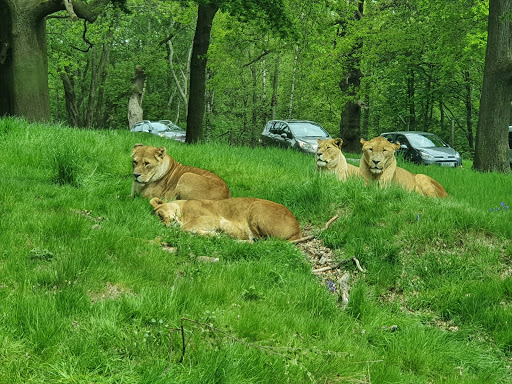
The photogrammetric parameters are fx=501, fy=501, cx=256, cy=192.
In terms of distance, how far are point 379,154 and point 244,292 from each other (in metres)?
5.90

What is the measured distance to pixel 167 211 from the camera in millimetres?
7363

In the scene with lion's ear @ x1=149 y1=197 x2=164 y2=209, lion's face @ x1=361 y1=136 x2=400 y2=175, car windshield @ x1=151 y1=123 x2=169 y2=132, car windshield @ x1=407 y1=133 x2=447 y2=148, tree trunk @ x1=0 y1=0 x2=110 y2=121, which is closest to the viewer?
lion's ear @ x1=149 y1=197 x2=164 y2=209

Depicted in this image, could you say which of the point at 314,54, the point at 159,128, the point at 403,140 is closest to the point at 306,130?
the point at 314,54

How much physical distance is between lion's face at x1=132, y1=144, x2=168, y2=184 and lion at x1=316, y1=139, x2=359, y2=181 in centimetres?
354

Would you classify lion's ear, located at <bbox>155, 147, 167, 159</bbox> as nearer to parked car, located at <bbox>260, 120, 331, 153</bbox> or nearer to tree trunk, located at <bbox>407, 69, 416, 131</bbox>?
parked car, located at <bbox>260, 120, 331, 153</bbox>

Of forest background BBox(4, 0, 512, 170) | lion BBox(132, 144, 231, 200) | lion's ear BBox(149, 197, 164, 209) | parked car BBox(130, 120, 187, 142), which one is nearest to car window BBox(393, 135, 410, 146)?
forest background BBox(4, 0, 512, 170)

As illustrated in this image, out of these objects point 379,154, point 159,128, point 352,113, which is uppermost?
point 352,113

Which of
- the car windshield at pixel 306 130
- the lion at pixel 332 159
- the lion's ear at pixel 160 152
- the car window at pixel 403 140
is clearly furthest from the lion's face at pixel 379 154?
the car window at pixel 403 140

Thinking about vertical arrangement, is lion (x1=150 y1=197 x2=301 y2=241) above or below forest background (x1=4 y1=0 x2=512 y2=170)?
below

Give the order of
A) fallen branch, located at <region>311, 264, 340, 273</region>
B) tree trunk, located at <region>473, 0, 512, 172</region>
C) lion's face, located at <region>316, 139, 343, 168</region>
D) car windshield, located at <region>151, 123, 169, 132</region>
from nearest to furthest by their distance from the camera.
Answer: fallen branch, located at <region>311, 264, 340, 273</region>, lion's face, located at <region>316, 139, 343, 168</region>, tree trunk, located at <region>473, 0, 512, 172</region>, car windshield, located at <region>151, 123, 169, 132</region>

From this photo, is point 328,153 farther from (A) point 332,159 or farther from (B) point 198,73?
(B) point 198,73

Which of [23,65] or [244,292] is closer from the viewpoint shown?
[244,292]

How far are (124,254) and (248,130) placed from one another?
5168cm

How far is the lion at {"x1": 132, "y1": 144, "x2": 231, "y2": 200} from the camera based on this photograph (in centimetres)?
830
